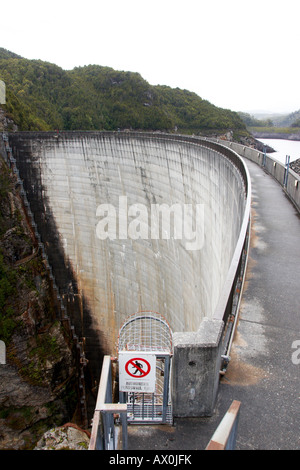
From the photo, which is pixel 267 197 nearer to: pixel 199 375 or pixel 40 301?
pixel 199 375

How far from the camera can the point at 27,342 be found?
2052 cm

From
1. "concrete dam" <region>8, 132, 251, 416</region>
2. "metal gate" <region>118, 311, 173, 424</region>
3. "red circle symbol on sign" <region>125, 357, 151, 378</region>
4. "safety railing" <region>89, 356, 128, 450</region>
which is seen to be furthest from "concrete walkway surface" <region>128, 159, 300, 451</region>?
"concrete dam" <region>8, 132, 251, 416</region>

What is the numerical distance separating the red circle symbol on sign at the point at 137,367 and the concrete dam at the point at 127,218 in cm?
612

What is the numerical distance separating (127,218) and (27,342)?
9433mm

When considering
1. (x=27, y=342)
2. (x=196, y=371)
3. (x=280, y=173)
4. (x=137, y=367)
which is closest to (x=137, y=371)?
(x=137, y=367)

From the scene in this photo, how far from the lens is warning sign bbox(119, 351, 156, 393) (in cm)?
290

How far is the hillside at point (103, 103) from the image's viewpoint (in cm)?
4038

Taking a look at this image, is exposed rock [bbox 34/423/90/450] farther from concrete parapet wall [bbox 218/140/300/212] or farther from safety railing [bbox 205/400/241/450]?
safety railing [bbox 205/400/241/450]

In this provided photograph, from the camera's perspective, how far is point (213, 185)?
11.4 metres

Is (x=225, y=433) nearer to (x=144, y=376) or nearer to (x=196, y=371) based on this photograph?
(x=196, y=371)

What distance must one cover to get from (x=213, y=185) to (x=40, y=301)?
1459 centimetres

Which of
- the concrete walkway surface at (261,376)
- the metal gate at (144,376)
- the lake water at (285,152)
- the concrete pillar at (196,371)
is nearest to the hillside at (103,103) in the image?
the lake water at (285,152)

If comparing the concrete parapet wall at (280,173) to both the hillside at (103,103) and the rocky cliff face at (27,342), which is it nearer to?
the rocky cliff face at (27,342)

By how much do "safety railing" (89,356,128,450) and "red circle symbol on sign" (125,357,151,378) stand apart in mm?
226
